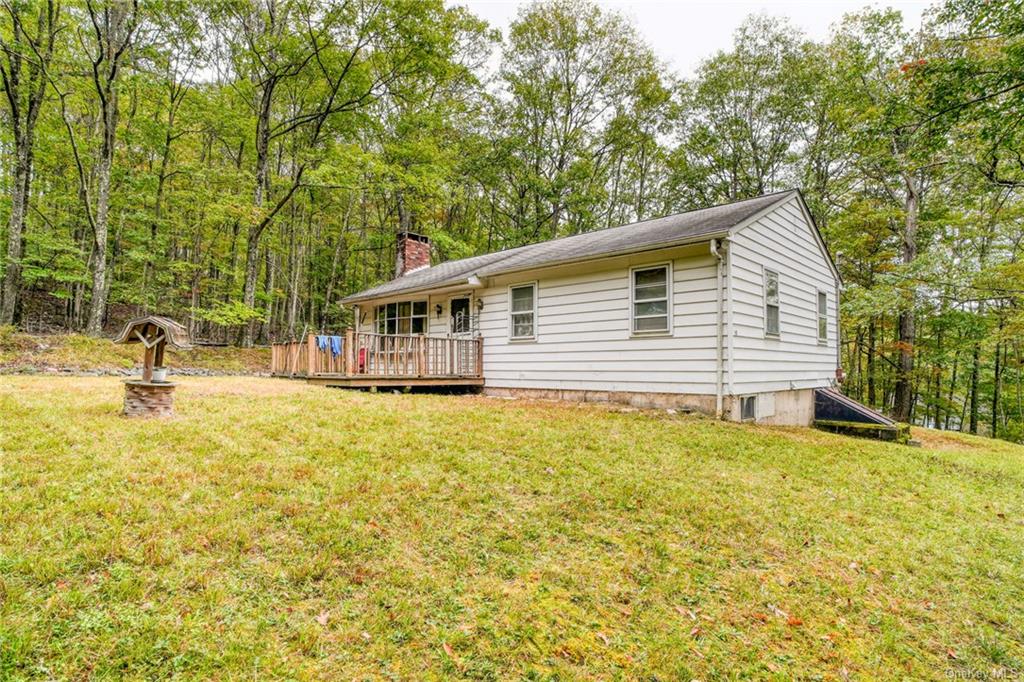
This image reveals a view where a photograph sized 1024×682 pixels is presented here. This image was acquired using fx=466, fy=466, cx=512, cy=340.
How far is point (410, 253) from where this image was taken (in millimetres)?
16938

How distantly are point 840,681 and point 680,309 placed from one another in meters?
6.56

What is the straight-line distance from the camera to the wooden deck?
32.8ft

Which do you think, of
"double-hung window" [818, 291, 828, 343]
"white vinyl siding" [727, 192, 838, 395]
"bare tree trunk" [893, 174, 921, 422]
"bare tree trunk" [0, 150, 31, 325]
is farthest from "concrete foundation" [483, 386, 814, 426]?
"bare tree trunk" [0, 150, 31, 325]

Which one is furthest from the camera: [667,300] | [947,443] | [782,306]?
[947,443]

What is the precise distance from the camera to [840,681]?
95.7 inches

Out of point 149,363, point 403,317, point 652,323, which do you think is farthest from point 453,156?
point 149,363

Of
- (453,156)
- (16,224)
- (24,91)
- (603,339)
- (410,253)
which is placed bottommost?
(603,339)

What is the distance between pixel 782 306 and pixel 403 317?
32.6 ft

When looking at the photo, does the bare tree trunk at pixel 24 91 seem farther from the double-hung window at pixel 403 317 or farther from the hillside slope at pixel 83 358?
the double-hung window at pixel 403 317

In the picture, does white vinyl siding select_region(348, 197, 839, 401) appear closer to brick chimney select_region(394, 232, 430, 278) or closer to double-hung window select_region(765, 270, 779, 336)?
double-hung window select_region(765, 270, 779, 336)

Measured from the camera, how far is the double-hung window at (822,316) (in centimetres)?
1189

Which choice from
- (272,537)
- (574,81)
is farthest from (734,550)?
(574,81)

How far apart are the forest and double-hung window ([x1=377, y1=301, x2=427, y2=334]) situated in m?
4.67

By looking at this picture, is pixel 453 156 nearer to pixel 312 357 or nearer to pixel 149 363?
pixel 312 357
